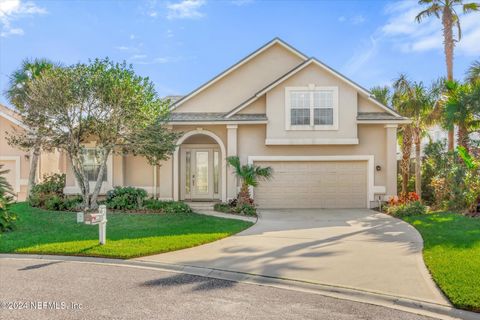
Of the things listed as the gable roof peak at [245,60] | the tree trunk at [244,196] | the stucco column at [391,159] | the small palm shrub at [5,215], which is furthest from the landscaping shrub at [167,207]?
the stucco column at [391,159]

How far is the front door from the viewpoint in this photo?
17422mm

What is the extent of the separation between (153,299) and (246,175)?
31.5 feet

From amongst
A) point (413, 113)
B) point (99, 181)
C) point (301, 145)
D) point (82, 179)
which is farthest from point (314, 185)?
point (82, 179)

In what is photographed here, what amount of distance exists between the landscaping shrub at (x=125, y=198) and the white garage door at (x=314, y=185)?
5.29 m

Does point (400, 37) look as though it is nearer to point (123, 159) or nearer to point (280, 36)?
point (280, 36)

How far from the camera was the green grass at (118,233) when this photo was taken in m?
8.23

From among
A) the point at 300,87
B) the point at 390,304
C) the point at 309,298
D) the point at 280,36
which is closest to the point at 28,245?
the point at 309,298

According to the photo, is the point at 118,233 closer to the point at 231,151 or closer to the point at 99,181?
the point at 99,181

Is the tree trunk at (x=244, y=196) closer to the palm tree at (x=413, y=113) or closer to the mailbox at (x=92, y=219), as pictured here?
the mailbox at (x=92, y=219)

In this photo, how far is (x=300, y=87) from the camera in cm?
1580

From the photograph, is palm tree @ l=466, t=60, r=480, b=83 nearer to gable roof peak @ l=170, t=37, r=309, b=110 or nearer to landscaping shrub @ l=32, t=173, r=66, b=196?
gable roof peak @ l=170, t=37, r=309, b=110

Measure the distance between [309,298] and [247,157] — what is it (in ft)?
36.7

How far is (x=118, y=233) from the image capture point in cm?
1017

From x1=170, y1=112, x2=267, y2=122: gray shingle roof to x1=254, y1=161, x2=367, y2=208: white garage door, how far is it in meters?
2.17
